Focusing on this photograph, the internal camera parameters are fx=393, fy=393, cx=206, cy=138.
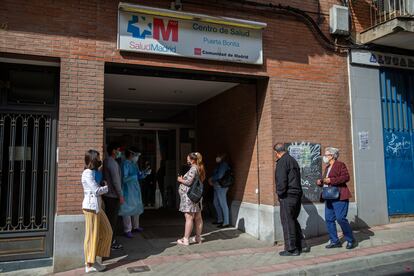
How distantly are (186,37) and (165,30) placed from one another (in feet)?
1.37

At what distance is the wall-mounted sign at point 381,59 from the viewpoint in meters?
8.87

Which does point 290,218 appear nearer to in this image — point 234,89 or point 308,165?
point 308,165

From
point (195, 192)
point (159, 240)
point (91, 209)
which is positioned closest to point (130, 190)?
point (159, 240)

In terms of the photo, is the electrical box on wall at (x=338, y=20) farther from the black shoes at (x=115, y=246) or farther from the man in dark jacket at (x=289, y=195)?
the black shoes at (x=115, y=246)

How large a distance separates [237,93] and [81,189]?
445 centimetres

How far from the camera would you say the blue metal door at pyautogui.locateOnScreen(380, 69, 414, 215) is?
892 cm

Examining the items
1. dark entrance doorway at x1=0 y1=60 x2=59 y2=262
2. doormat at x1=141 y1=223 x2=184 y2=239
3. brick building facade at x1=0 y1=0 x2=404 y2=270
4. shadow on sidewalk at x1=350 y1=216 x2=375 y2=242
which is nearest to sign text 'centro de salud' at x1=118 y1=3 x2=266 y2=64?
brick building facade at x1=0 y1=0 x2=404 y2=270

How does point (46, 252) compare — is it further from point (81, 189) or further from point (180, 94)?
point (180, 94)

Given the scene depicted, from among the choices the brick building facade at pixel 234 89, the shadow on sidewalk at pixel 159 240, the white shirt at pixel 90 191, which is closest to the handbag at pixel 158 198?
the shadow on sidewalk at pixel 159 240

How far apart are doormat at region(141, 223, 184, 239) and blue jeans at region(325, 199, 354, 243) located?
3.07m

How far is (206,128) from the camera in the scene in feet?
36.7

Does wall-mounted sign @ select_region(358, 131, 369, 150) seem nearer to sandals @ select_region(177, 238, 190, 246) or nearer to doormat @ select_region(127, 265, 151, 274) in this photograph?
sandals @ select_region(177, 238, 190, 246)

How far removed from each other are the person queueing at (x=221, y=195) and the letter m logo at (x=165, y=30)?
3301 millimetres

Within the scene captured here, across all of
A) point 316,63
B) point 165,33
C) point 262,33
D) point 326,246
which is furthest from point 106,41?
point 326,246
